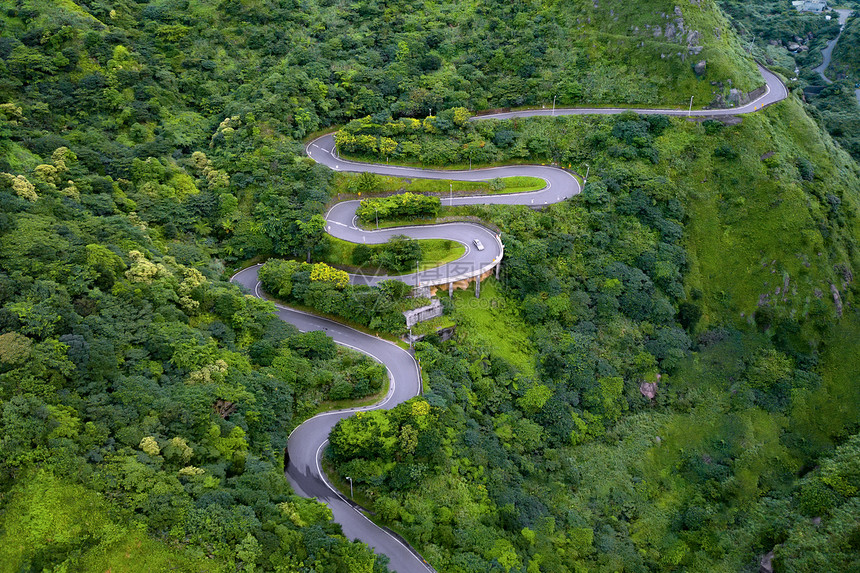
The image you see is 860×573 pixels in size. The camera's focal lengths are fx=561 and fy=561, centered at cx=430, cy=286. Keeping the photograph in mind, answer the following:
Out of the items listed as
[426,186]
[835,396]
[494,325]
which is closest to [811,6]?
[835,396]

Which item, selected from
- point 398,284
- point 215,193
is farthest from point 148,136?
point 398,284

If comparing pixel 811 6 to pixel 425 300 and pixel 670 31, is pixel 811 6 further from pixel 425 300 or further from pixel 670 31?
pixel 425 300

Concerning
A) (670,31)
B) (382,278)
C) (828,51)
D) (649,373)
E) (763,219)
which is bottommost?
(649,373)

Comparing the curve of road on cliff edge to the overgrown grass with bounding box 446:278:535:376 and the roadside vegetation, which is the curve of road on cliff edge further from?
the overgrown grass with bounding box 446:278:535:376

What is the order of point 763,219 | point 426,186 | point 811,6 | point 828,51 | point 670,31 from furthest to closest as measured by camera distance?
1. point 811,6
2. point 828,51
3. point 670,31
4. point 426,186
5. point 763,219

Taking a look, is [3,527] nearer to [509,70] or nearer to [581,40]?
[509,70]

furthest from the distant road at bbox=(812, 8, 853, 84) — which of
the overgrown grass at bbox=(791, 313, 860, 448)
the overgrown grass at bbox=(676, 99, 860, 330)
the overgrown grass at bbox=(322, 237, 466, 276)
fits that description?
the overgrown grass at bbox=(322, 237, 466, 276)

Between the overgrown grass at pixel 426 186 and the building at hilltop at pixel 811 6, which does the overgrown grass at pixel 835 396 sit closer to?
the overgrown grass at pixel 426 186
